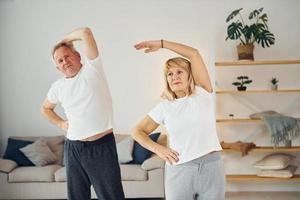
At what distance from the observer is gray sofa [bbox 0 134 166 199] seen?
4.47 m

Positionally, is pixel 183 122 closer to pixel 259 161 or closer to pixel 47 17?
pixel 259 161

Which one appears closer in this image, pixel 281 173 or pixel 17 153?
pixel 281 173

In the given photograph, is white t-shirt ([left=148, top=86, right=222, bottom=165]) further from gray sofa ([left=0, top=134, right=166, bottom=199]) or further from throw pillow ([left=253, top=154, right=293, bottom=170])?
throw pillow ([left=253, top=154, right=293, bottom=170])

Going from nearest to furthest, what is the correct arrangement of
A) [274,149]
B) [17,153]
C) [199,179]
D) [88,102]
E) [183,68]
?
[199,179] → [183,68] → [88,102] → [274,149] → [17,153]

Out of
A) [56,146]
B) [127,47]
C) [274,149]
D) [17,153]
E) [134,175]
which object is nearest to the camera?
[134,175]

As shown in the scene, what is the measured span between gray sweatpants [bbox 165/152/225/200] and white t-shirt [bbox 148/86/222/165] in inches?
1.4

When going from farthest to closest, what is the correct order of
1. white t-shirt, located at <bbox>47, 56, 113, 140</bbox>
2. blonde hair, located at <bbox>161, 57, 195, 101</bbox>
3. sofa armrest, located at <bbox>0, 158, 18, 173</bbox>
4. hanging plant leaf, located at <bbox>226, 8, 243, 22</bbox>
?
1. hanging plant leaf, located at <bbox>226, 8, 243, 22</bbox>
2. sofa armrest, located at <bbox>0, 158, 18, 173</bbox>
3. white t-shirt, located at <bbox>47, 56, 113, 140</bbox>
4. blonde hair, located at <bbox>161, 57, 195, 101</bbox>

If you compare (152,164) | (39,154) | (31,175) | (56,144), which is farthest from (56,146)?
(152,164)

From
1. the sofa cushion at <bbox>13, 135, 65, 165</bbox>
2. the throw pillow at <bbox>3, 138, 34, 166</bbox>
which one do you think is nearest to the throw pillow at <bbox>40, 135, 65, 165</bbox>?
the sofa cushion at <bbox>13, 135, 65, 165</bbox>

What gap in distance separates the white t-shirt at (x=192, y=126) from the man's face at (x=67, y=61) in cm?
75

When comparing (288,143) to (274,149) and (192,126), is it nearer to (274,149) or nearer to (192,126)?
(274,149)

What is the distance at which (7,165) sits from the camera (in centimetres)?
463

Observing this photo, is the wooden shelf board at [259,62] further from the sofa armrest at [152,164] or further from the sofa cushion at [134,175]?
the sofa cushion at [134,175]

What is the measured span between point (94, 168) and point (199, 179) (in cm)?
75
